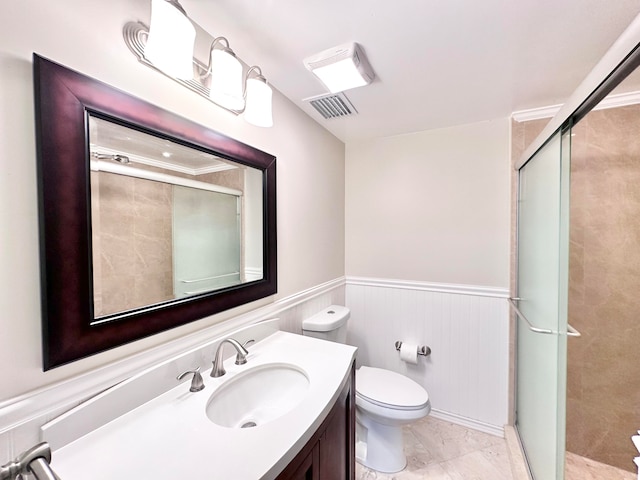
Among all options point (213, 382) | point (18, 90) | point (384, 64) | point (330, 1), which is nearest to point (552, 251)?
point (384, 64)

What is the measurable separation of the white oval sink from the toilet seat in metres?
0.65

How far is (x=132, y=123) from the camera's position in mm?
829

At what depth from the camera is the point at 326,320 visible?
1.67 meters

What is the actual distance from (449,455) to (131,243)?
2049 mm

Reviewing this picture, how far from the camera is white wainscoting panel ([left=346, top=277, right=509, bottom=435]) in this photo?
1.82m

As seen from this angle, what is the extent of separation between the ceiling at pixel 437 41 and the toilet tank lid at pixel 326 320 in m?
1.20

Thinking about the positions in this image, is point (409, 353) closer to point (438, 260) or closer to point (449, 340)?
point (449, 340)

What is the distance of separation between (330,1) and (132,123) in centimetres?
76

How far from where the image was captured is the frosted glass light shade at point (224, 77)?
37.7 inches

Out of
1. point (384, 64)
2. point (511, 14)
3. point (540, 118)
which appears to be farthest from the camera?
point (540, 118)

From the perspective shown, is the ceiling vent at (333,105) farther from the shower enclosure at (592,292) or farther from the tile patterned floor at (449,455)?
the tile patterned floor at (449,455)

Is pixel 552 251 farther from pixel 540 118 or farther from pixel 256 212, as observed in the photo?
pixel 256 212

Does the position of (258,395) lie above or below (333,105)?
below

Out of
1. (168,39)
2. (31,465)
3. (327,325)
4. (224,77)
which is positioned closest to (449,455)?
(327,325)
